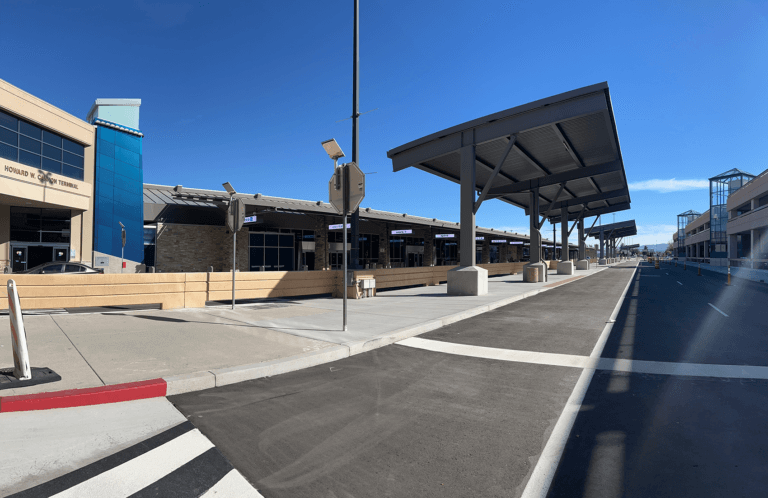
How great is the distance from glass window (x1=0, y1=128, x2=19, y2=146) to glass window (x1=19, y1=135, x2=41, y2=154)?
0.73 feet

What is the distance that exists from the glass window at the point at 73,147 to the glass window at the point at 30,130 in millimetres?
1429

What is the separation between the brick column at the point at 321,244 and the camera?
29.2 m

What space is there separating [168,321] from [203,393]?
466 cm

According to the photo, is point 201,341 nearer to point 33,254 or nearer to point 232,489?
point 232,489

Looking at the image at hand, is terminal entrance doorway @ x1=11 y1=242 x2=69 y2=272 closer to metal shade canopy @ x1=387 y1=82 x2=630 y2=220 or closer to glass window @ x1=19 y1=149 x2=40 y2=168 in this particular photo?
glass window @ x1=19 y1=149 x2=40 y2=168

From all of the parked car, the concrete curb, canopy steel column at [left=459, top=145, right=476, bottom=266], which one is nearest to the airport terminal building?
the parked car

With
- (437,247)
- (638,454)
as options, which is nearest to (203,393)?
(638,454)

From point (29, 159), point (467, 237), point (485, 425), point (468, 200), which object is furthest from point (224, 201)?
point (485, 425)

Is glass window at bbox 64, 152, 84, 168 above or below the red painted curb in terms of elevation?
above

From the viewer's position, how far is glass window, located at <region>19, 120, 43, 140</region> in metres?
19.1

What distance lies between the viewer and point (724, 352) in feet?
21.5

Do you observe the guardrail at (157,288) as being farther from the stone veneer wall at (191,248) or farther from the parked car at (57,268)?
the stone veneer wall at (191,248)

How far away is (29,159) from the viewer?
765 inches

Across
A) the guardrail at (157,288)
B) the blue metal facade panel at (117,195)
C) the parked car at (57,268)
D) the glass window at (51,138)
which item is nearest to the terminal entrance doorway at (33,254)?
the blue metal facade panel at (117,195)
